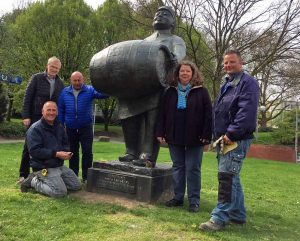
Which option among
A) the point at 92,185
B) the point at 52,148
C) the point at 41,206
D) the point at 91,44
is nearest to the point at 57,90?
the point at 52,148

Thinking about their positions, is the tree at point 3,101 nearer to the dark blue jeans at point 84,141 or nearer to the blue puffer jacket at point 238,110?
the dark blue jeans at point 84,141

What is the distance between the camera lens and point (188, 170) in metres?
5.56

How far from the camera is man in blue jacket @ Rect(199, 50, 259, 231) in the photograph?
4.60 meters

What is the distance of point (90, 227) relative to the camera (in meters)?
4.55

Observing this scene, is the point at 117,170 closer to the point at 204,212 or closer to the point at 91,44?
the point at 204,212

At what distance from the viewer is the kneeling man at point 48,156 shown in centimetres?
586

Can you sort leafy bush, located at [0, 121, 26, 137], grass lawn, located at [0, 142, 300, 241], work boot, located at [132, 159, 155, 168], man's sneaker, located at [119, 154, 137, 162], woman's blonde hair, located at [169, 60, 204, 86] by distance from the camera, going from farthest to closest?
leafy bush, located at [0, 121, 26, 137]
man's sneaker, located at [119, 154, 137, 162]
work boot, located at [132, 159, 155, 168]
woman's blonde hair, located at [169, 60, 204, 86]
grass lawn, located at [0, 142, 300, 241]

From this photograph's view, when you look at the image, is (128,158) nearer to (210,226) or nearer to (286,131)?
(210,226)

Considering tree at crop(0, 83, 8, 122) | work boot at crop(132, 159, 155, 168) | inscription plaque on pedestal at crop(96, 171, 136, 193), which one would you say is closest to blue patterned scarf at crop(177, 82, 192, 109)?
work boot at crop(132, 159, 155, 168)

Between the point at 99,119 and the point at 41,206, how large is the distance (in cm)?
3436

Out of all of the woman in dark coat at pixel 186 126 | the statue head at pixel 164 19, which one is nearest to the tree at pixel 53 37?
the statue head at pixel 164 19

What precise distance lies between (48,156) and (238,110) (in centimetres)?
276

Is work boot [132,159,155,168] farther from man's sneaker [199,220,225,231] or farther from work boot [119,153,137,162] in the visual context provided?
man's sneaker [199,220,225,231]

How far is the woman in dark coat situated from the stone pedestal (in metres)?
0.29
